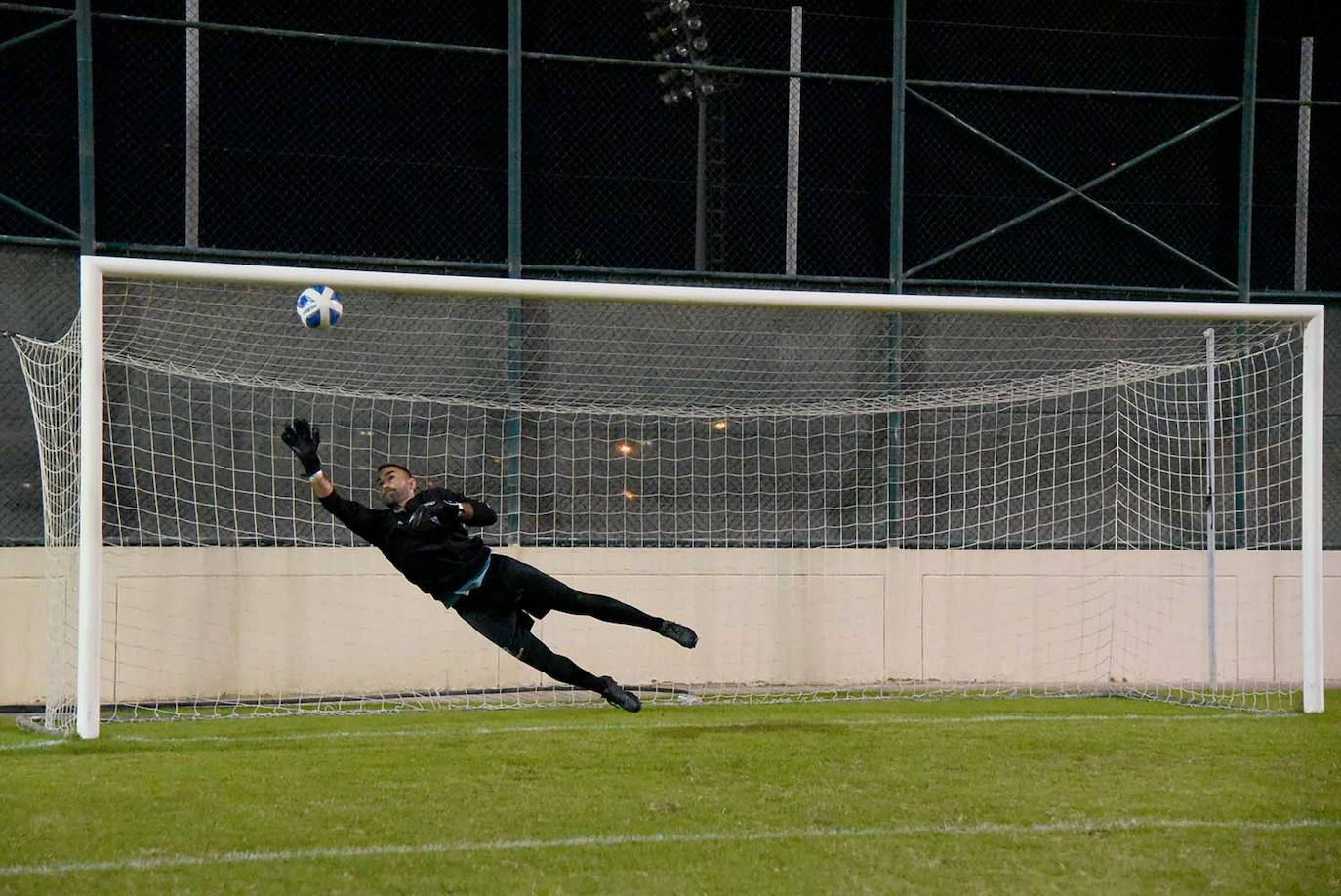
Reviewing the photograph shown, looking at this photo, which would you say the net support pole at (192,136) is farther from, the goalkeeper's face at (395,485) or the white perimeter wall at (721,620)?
the goalkeeper's face at (395,485)

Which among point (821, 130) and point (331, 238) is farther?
point (821, 130)

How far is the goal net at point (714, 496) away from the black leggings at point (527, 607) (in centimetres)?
245

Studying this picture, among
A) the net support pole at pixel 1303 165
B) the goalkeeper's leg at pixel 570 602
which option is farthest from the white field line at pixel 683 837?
the net support pole at pixel 1303 165

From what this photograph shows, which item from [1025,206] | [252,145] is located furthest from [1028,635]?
[252,145]

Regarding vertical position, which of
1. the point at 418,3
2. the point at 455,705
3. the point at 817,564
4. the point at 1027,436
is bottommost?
the point at 455,705

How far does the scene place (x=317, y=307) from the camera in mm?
9164

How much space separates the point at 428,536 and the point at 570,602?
1029 mm

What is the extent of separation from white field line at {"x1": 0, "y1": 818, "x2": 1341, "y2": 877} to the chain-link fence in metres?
6.32

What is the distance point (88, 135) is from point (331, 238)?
7.03 feet

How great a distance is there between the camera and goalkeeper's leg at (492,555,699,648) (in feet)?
31.3

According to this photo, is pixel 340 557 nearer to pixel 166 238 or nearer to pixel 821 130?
pixel 166 238

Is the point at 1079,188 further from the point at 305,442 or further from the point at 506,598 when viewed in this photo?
the point at 305,442

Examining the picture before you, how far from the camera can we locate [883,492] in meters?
13.6

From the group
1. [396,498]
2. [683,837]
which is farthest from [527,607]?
[683,837]
